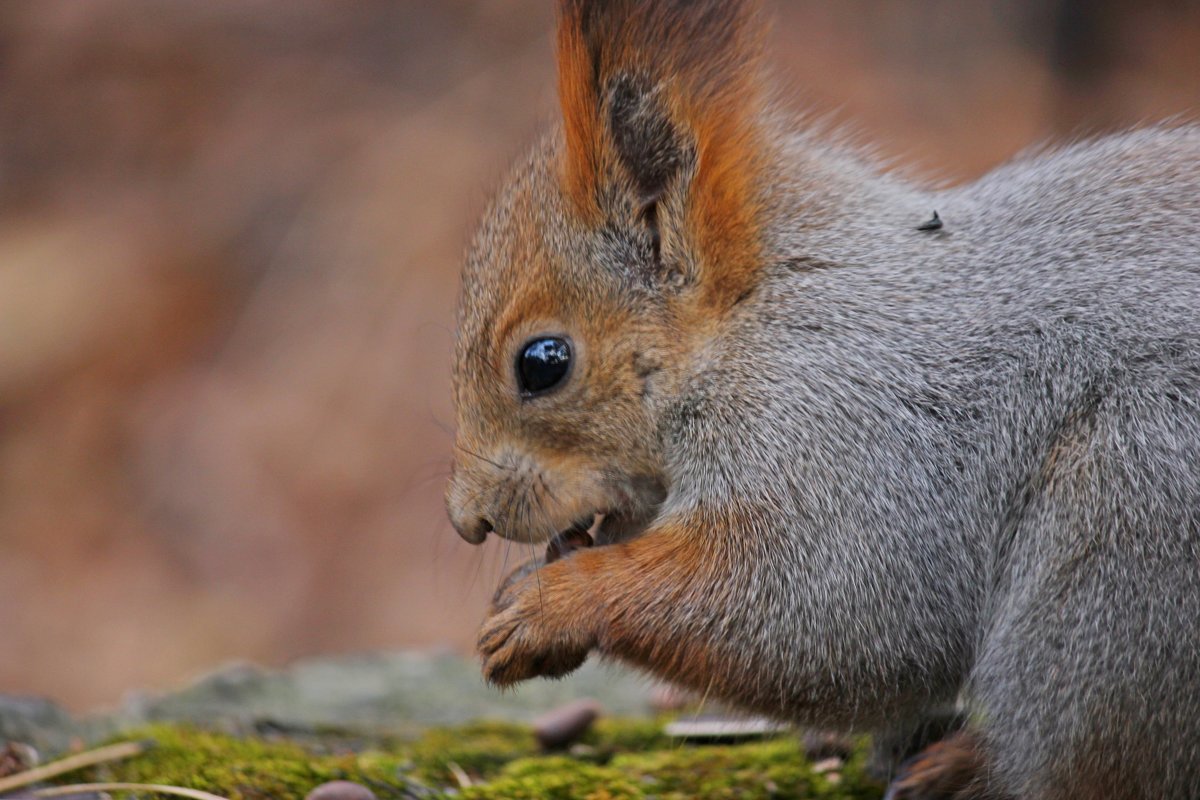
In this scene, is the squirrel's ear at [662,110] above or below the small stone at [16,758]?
above

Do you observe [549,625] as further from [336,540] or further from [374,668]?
[336,540]

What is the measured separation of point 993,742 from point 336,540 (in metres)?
4.18

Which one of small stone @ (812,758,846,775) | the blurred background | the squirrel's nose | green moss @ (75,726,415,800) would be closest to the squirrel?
the squirrel's nose

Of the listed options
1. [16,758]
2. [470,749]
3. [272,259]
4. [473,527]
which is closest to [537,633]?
[473,527]

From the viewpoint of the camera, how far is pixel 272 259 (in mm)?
6352

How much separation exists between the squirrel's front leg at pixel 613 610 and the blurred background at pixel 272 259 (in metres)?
3.14

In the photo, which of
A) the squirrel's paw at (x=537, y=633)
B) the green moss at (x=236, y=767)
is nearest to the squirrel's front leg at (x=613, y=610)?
the squirrel's paw at (x=537, y=633)

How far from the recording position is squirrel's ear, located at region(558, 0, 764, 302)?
7.27 ft

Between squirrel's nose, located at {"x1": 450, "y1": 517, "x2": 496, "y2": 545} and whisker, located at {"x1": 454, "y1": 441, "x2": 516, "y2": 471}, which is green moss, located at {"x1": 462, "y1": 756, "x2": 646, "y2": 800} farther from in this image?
whisker, located at {"x1": 454, "y1": 441, "x2": 516, "y2": 471}

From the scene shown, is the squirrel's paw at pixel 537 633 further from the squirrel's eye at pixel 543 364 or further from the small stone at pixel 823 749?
the small stone at pixel 823 749

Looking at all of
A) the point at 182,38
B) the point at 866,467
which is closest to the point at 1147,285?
the point at 866,467

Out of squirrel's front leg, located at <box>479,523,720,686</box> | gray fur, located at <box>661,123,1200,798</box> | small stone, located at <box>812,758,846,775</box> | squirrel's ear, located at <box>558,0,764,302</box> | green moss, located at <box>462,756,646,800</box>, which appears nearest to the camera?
gray fur, located at <box>661,123,1200,798</box>

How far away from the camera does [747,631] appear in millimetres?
2055

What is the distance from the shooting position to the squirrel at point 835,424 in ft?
6.19
